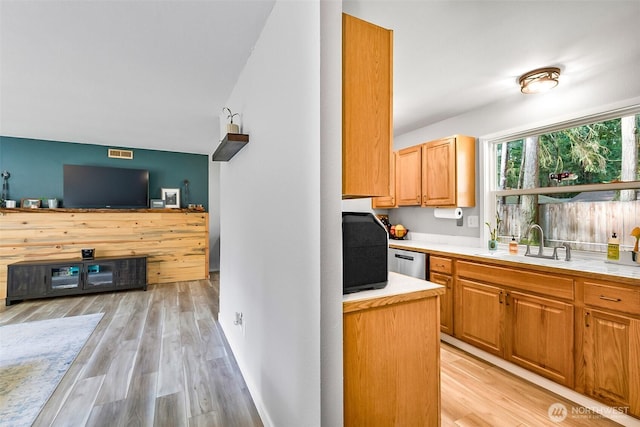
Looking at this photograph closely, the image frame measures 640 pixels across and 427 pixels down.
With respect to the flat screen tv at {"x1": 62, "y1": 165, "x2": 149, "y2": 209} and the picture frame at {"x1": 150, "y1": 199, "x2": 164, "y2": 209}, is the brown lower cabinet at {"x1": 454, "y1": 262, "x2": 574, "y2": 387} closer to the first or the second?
the picture frame at {"x1": 150, "y1": 199, "x2": 164, "y2": 209}

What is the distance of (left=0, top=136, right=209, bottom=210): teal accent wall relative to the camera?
14.7ft

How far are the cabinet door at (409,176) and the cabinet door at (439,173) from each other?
80mm

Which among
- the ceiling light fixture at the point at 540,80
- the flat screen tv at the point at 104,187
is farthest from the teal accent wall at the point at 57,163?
the ceiling light fixture at the point at 540,80

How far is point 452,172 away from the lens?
3111 mm

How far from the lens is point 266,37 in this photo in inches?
68.7

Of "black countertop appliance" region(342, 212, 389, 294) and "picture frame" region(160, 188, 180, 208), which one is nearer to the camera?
"black countertop appliance" region(342, 212, 389, 294)

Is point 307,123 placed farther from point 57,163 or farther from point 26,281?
point 57,163

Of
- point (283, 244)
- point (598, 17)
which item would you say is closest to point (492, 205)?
point (598, 17)

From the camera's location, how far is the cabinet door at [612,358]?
1683 millimetres

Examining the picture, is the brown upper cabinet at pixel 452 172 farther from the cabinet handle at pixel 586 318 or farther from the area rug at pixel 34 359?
the area rug at pixel 34 359

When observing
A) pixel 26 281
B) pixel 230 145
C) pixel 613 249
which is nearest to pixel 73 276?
pixel 26 281

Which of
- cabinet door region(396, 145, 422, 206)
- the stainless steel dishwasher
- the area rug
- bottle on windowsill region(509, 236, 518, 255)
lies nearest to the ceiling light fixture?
cabinet door region(396, 145, 422, 206)

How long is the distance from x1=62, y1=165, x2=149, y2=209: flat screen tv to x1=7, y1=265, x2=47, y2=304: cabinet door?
113cm

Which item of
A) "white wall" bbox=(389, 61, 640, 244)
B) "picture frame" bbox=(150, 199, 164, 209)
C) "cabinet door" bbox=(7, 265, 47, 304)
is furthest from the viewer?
"picture frame" bbox=(150, 199, 164, 209)
